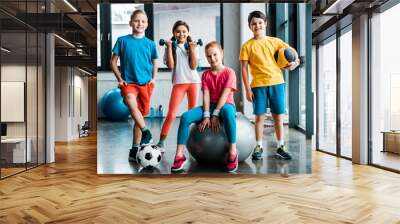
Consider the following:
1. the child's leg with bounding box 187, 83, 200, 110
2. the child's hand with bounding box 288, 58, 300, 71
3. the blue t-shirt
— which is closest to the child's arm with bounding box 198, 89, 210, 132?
the child's leg with bounding box 187, 83, 200, 110

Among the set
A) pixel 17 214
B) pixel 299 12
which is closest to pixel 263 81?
pixel 299 12

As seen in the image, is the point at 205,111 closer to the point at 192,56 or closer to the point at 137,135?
the point at 192,56

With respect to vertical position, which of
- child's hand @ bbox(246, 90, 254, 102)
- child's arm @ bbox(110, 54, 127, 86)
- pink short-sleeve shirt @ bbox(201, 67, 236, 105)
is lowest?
child's hand @ bbox(246, 90, 254, 102)

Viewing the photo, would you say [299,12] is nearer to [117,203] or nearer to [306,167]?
[306,167]

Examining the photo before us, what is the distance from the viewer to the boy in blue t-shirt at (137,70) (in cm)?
529

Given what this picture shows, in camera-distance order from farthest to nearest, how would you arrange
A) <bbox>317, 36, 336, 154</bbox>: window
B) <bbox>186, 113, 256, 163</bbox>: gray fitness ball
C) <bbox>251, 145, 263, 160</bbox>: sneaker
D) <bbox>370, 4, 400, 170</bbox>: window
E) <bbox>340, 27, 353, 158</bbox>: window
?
<bbox>317, 36, 336, 154</bbox>: window, <bbox>340, 27, 353, 158</bbox>: window, <bbox>370, 4, 400, 170</bbox>: window, <bbox>251, 145, 263, 160</bbox>: sneaker, <bbox>186, 113, 256, 163</bbox>: gray fitness ball

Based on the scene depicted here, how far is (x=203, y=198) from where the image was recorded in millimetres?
4070

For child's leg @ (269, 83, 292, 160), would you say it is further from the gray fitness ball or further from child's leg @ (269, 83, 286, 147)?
the gray fitness ball

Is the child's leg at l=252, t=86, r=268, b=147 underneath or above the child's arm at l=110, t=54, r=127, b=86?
A: underneath

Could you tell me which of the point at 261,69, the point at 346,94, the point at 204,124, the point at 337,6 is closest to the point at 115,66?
the point at 204,124

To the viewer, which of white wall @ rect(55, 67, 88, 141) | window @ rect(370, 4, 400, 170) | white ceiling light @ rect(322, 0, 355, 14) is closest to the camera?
white ceiling light @ rect(322, 0, 355, 14)

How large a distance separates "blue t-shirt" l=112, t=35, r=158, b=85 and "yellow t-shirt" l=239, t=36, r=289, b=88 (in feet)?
4.08

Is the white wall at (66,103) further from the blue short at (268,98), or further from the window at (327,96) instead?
the blue short at (268,98)

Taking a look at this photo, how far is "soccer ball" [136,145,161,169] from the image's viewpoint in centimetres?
507
